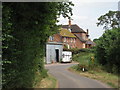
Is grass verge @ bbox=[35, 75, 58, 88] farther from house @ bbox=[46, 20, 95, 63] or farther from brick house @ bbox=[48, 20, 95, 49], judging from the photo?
brick house @ bbox=[48, 20, 95, 49]

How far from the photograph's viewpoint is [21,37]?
33.8 ft

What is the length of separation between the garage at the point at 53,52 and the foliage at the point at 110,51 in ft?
46.9

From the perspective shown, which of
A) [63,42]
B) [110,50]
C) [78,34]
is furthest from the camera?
[78,34]

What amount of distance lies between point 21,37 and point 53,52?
35040 mm

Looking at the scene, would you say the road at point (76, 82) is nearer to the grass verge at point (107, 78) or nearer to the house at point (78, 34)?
the grass verge at point (107, 78)

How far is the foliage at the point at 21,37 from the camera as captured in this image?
8.73 m

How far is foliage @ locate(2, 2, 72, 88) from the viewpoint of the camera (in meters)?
8.73

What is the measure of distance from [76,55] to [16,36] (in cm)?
4370

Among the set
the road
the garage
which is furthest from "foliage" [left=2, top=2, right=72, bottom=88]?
the garage

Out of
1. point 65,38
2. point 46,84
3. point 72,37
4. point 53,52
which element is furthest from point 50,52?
point 46,84

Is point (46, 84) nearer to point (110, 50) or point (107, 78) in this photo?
point (107, 78)

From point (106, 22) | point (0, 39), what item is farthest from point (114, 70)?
point (106, 22)

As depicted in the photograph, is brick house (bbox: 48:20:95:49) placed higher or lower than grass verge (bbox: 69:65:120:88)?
higher

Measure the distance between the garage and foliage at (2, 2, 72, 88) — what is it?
3009 centimetres
